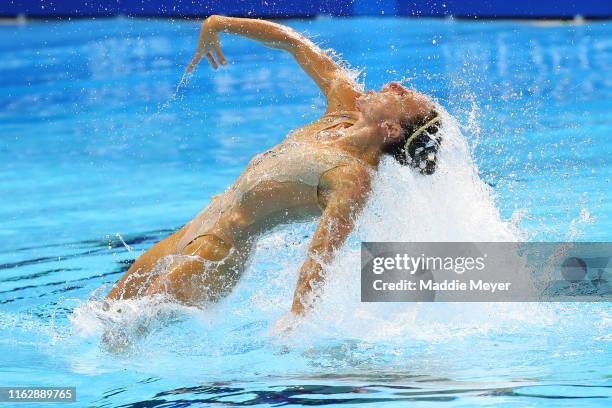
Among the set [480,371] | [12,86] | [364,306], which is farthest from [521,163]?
[12,86]

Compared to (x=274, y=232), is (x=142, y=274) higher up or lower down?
lower down

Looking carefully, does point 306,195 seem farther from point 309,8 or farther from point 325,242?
point 309,8

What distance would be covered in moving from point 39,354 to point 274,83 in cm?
646

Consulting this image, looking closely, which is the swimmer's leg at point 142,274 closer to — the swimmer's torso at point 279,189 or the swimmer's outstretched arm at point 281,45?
the swimmer's torso at point 279,189

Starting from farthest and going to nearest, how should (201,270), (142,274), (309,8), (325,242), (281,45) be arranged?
(309,8), (281,45), (142,274), (201,270), (325,242)

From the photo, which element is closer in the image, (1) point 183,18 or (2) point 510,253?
(2) point 510,253

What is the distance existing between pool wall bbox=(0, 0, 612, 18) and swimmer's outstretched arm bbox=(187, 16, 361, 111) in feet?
28.1

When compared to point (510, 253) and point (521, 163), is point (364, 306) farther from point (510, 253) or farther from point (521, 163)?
point (521, 163)

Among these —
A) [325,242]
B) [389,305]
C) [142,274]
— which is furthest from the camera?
[389,305]

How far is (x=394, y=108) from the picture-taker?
129 inches

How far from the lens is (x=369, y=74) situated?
9.42 metres

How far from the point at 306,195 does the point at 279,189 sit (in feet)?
0.31

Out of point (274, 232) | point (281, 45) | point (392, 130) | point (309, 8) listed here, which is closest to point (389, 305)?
point (274, 232)

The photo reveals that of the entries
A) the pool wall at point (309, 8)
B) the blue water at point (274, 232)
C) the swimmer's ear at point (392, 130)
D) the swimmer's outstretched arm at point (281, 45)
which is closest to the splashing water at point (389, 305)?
the blue water at point (274, 232)
